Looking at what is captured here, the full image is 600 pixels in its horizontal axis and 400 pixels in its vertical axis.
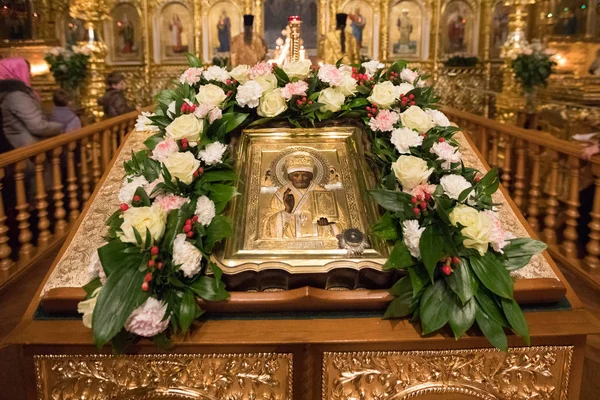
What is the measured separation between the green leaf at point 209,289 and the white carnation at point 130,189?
37cm

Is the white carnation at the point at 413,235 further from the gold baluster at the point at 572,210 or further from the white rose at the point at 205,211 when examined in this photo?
the gold baluster at the point at 572,210

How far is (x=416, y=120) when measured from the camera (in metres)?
1.85

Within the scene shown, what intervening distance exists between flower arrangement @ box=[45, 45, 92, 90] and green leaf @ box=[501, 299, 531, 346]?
24.7ft

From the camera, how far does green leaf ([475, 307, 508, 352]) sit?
1.36 metres

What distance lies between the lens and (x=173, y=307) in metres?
1.38

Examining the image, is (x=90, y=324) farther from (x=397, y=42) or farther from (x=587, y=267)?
(x=397, y=42)

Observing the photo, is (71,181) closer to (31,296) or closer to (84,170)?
(84,170)

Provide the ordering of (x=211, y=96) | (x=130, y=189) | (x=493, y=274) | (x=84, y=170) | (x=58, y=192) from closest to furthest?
(x=493, y=274), (x=130, y=189), (x=211, y=96), (x=58, y=192), (x=84, y=170)

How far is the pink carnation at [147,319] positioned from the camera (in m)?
1.31

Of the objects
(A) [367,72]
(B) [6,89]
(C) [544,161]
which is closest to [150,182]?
(A) [367,72]

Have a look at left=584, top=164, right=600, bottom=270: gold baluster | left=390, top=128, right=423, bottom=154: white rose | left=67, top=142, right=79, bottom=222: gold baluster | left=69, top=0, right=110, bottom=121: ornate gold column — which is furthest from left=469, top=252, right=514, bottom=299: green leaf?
left=69, top=0, right=110, bottom=121: ornate gold column

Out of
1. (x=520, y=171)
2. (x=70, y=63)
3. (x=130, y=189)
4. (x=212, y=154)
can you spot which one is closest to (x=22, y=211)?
(x=130, y=189)

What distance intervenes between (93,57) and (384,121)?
6842 millimetres

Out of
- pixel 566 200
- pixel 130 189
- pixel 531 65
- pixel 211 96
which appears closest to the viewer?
pixel 130 189
